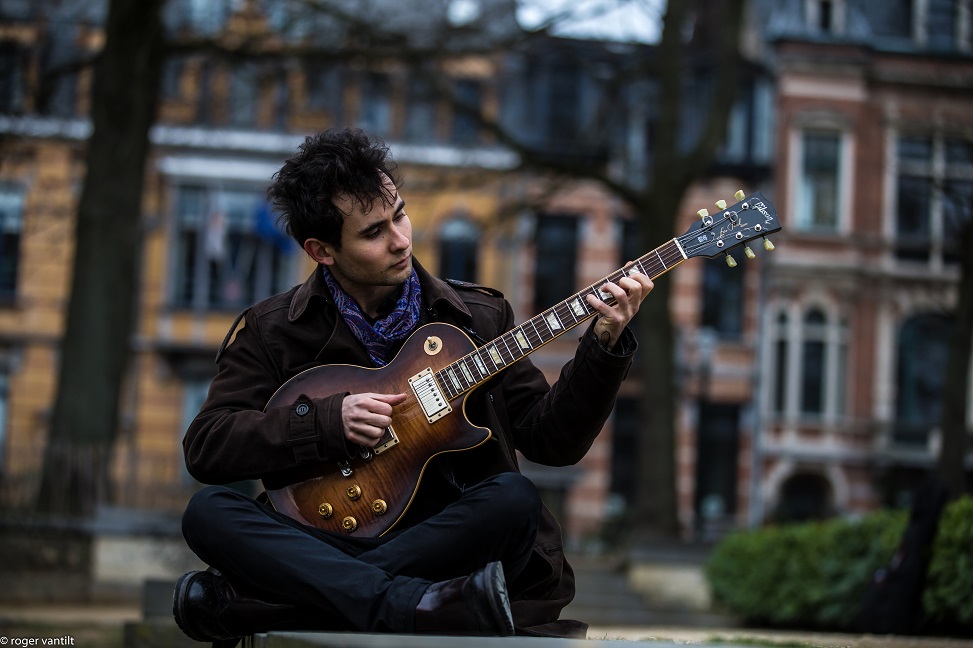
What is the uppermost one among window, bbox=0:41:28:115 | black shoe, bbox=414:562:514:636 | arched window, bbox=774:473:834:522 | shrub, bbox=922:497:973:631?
window, bbox=0:41:28:115

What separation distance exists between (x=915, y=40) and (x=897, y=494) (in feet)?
29.8

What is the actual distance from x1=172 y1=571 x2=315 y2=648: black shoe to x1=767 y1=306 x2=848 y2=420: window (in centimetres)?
2311

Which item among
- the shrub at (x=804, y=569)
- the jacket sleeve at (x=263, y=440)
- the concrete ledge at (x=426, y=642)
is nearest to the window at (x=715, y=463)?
the shrub at (x=804, y=569)

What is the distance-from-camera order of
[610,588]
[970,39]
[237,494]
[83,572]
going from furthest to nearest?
[970,39] < [610,588] < [83,572] < [237,494]

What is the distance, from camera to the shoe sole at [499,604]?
3018 millimetres

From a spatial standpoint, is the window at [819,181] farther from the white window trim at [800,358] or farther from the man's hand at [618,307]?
the man's hand at [618,307]

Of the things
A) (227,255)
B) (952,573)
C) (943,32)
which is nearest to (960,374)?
(952,573)

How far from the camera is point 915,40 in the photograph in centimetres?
2709

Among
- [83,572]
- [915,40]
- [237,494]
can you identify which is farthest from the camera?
[915,40]

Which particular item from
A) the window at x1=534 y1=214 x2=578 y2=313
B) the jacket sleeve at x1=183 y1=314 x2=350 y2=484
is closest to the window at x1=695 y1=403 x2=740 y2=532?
the window at x1=534 y1=214 x2=578 y2=313

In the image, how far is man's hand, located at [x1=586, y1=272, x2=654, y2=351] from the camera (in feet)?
11.7

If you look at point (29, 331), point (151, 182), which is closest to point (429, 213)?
point (151, 182)

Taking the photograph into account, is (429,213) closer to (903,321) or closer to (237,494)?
(903,321)

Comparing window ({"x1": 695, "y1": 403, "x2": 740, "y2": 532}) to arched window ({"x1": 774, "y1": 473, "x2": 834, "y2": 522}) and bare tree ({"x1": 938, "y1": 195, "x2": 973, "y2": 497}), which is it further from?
bare tree ({"x1": 938, "y1": 195, "x2": 973, "y2": 497})
